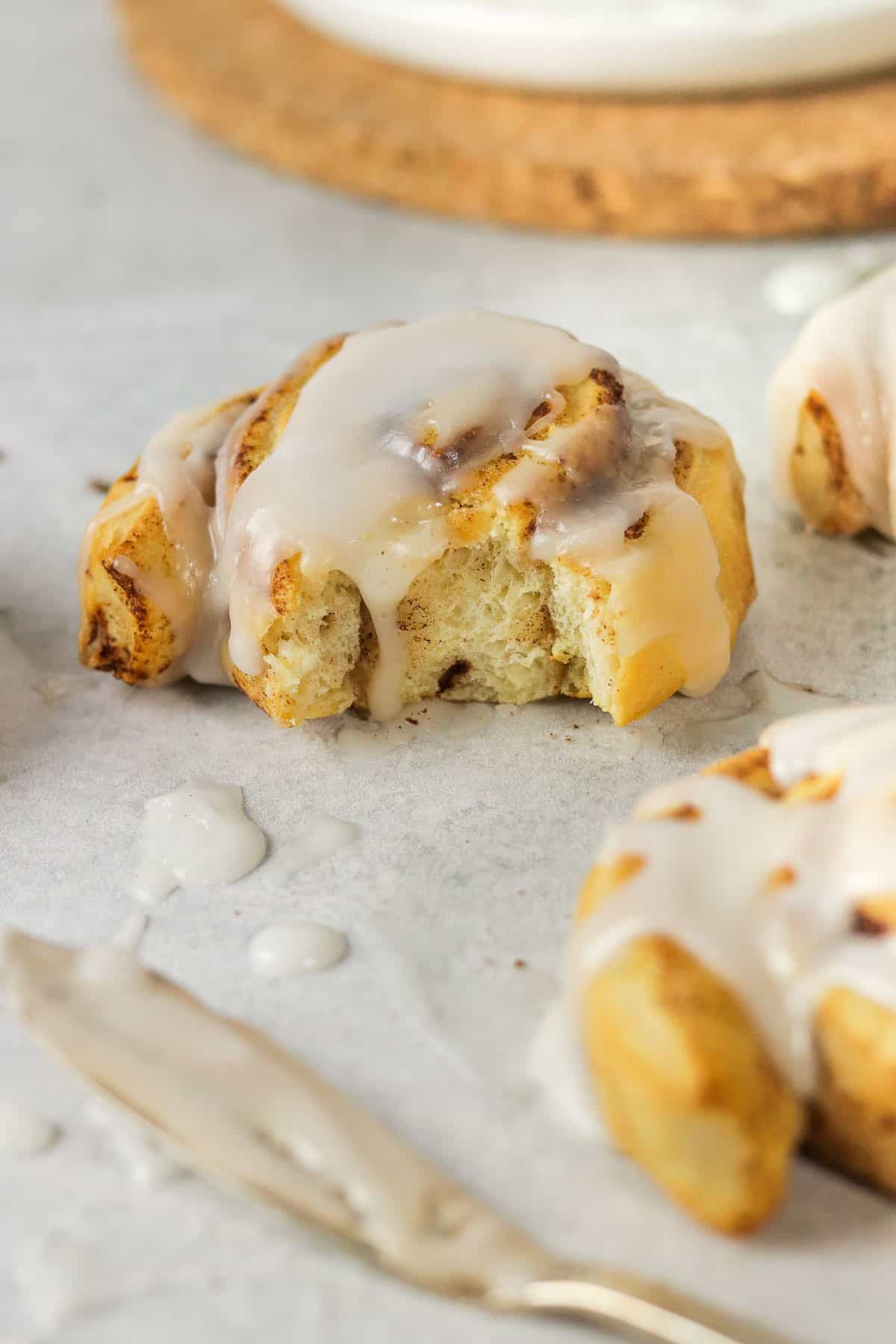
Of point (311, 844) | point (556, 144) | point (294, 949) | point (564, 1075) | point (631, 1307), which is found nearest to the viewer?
point (631, 1307)

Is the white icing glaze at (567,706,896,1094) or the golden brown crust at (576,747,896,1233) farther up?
the white icing glaze at (567,706,896,1094)

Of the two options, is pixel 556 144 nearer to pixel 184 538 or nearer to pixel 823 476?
pixel 823 476

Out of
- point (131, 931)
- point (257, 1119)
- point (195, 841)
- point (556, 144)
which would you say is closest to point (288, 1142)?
point (257, 1119)

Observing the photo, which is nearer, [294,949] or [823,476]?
[294,949]

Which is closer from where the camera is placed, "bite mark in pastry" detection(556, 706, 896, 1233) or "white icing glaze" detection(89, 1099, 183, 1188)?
"bite mark in pastry" detection(556, 706, 896, 1233)

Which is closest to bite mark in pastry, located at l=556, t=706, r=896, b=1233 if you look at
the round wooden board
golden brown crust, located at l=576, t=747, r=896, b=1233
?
golden brown crust, located at l=576, t=747, r=896, b=1233

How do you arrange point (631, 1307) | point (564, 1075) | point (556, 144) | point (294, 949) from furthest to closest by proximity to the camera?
point (556, 144)
point (294, 949)
point (564, 1075)
point (631, 1307)

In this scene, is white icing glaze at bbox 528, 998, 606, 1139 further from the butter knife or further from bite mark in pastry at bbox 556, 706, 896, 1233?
the butter knife
